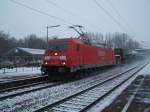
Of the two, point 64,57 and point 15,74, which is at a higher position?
point 64,57

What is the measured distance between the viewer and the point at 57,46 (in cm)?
1938

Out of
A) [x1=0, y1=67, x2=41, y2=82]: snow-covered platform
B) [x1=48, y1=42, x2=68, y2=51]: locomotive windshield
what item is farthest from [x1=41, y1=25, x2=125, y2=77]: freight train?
[x1=0, y1=67, x2=41, y2=82]: snow-covered platform

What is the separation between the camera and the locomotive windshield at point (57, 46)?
62.6 feet

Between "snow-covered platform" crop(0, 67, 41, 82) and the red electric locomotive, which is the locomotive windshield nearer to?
the red electric locomotive

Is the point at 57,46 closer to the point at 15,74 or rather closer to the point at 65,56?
the point at 65,56

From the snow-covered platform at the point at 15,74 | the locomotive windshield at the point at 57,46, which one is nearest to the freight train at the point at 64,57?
the locomotive windshield at the point at 57,46

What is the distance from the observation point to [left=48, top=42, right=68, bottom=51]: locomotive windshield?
19089mm

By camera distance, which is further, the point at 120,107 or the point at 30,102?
the point at 30,102

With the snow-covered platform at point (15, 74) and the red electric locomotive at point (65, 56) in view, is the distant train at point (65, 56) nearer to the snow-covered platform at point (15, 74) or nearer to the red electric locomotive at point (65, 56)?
the red electric locomotive at point (65, 56)

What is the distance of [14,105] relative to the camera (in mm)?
9648

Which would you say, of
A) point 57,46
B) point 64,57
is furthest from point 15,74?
point 64,57

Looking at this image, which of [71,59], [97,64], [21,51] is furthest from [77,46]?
[21,51]

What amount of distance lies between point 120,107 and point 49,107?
104 inches

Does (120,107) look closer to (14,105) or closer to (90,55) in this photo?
(14,105)
